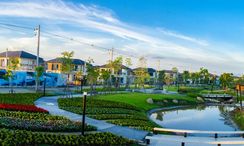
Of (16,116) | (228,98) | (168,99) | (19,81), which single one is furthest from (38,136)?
(228,98)

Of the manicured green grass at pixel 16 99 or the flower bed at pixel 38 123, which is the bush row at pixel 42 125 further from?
the manicured green grass at pixel 16 99

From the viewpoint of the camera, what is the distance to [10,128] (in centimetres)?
1986

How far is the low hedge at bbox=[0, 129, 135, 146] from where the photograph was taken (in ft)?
55.7

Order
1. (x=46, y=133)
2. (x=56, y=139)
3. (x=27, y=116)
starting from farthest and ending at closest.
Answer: (x=27, y=116) < (x=46, y=133) < (x=56, y=139)

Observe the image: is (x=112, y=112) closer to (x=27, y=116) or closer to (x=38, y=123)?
(x=27, y=116)

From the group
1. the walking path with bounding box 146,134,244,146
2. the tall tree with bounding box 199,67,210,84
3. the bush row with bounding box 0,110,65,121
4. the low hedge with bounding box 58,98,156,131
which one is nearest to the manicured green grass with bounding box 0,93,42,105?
the low hedge with bounding box 58,98,156,131

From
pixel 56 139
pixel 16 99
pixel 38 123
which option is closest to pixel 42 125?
pixel 38 123

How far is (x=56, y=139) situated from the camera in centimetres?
1836

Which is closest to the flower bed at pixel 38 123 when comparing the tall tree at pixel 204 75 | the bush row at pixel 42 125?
the bush row at pixel 42 125

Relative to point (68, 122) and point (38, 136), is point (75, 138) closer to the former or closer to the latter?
point (38, 136)

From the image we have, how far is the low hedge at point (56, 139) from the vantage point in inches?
668

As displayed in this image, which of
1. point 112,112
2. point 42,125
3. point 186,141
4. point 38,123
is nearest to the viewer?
point 186,141

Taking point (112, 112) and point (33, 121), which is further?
point (112, 112)

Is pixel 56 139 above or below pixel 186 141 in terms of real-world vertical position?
above
